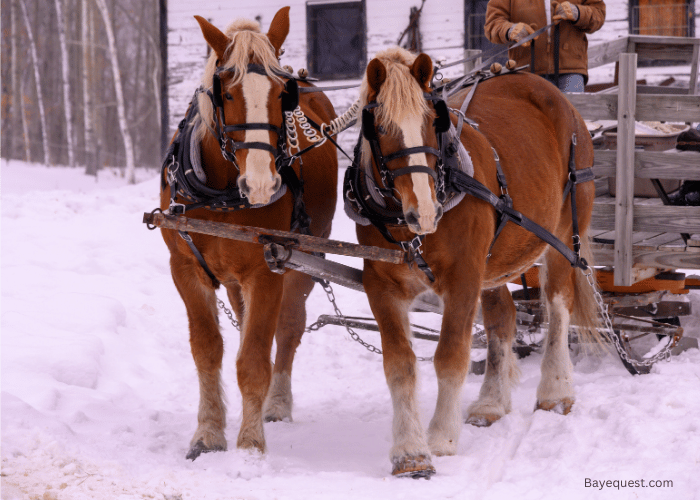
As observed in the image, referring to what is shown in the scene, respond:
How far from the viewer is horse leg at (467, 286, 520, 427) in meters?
4.27

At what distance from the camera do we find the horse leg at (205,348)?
3621 millimetres

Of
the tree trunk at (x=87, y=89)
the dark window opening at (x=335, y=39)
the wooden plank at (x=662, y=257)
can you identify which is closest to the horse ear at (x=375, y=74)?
the wooden plank at (x=662, y=257)

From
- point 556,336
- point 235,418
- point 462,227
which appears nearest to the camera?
point 462,227

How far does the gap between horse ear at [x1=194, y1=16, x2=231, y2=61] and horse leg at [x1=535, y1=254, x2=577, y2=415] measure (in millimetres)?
2502

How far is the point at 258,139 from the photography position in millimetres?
2902

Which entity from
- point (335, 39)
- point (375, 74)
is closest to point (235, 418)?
point (375, 74)

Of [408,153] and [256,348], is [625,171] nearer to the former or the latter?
[408,153]

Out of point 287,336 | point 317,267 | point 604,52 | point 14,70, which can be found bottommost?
point 287,336

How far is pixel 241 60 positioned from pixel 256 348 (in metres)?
1.42

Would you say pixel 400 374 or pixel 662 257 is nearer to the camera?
pixel 400 374

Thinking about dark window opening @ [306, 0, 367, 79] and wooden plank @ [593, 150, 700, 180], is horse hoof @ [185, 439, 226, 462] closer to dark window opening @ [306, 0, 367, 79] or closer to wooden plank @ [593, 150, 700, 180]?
wooden plank @ [593, 150, 700, 180]

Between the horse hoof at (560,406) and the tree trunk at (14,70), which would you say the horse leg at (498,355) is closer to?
the horse hoof at (560,406)

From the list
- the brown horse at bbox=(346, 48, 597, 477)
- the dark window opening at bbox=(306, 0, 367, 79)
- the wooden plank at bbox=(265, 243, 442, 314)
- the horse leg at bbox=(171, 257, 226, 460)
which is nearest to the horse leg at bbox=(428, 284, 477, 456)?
the brown horse at bbox=(346, 48, 597, 477)

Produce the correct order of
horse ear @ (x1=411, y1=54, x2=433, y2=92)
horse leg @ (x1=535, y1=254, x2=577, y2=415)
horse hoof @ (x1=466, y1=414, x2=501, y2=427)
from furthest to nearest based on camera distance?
horse leg @ (x1=535, y1=254, x2=577, y2=415) → horse hoof @ (x1=466, y1=414, x2=501, y2=427) → horse ear @ (x1=411, y1=54, x2=433, y2=92)
